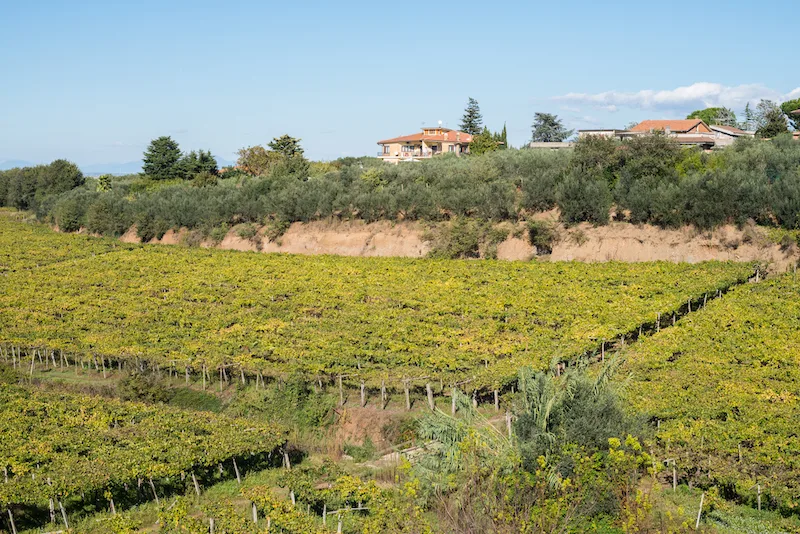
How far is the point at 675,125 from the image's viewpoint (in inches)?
3324

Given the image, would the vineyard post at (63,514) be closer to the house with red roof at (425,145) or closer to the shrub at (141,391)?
the shrub at (141,391)

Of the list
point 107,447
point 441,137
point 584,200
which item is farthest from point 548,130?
point 107,447

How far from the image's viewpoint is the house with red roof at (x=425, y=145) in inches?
3775

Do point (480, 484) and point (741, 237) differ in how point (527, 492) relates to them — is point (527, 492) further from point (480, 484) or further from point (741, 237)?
point (741, 237)

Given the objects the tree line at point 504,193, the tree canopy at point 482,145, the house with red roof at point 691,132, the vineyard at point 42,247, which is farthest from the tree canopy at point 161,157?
the house with red roof at point 691,132

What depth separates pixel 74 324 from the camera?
34531 mm

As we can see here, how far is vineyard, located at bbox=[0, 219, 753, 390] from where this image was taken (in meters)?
28.0

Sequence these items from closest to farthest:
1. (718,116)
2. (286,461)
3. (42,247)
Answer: (286,461) → (42,247) → (718,116)

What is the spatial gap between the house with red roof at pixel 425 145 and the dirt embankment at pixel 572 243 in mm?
33813

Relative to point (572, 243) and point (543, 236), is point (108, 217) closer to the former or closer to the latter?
point (543, 236)

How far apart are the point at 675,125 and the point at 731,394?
67.6m

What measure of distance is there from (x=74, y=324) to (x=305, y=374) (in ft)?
42.7

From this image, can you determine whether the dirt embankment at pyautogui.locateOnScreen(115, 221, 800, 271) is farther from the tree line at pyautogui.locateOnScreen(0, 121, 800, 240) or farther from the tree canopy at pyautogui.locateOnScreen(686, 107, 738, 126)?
the tree canopy at pyautogui.locateOnScreen(686, 107, 738, 126)

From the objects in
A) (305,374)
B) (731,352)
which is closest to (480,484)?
(305,374)
